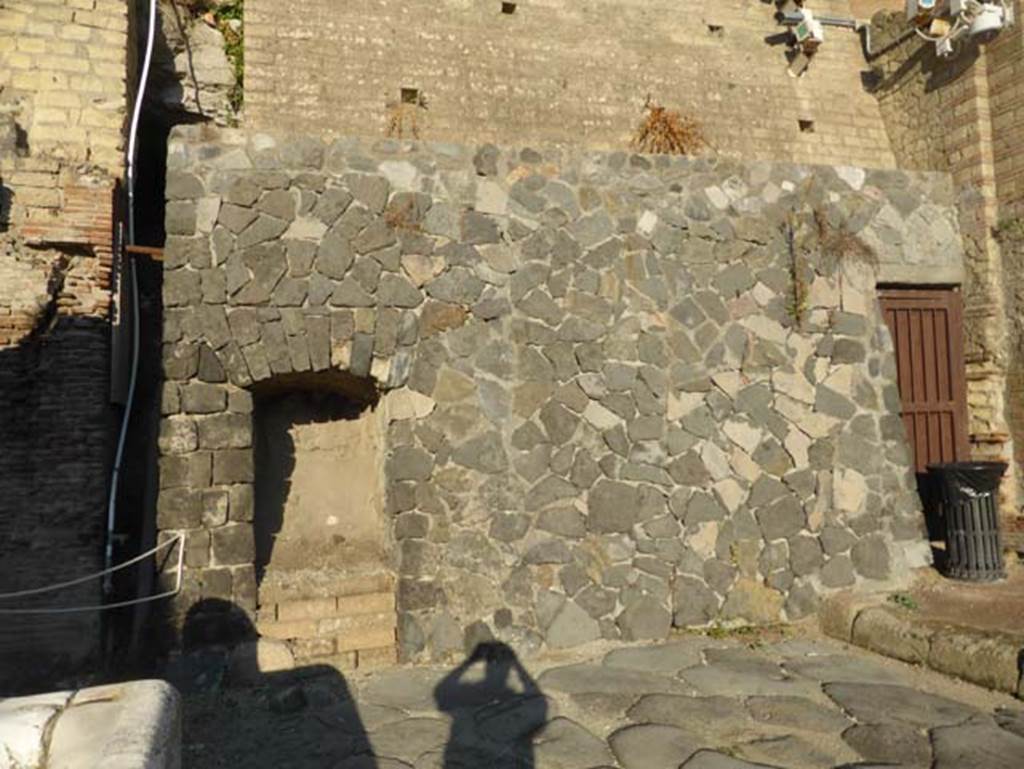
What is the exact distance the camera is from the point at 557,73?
10.8 meters

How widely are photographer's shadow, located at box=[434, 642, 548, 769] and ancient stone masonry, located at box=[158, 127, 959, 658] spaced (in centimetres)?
23

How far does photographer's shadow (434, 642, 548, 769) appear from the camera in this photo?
3.70 m

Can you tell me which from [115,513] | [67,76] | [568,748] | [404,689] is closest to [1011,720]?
[568,748]

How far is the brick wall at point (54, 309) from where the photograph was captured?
574 cm

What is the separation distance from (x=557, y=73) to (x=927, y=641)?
8.48m

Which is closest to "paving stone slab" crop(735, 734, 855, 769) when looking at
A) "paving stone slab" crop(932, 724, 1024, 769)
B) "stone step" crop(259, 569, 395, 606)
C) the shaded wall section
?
"paving stone slab" crop(932, 724, 1024, 769)

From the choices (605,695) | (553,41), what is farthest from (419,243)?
(553,41)

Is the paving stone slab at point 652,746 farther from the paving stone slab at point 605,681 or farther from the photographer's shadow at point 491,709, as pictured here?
the paving stone slab at point 605,681

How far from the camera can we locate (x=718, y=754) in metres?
3.68

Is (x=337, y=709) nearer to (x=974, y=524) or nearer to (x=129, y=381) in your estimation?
(x=129, y=381)

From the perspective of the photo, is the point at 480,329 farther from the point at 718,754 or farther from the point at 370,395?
the point at 718,754

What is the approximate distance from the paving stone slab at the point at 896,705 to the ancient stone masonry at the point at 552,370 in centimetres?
133

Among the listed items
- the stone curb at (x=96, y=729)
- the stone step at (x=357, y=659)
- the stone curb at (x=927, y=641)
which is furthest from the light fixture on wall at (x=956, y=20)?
the stone curb at (x=96, y=729)

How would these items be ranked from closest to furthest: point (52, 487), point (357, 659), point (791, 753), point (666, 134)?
point (791, 753), point (357, 659), point (52, 487), point (666, 134)
